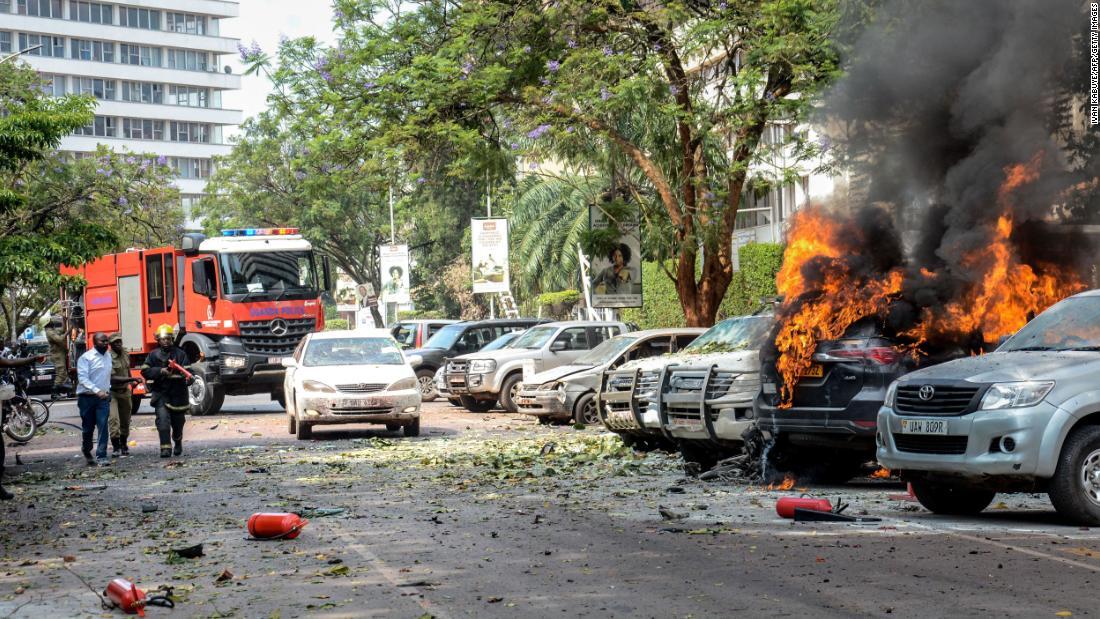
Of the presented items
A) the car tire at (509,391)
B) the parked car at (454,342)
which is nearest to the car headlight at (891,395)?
the car tire at (509,391)

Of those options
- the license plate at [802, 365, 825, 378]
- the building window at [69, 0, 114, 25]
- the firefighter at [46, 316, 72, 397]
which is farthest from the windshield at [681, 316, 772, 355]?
the building window at [69, 0, 114, 25]

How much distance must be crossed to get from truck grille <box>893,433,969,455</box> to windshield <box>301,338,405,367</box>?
1304 centimetres

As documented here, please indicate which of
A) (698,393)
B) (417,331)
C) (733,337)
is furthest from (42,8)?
(698,393)

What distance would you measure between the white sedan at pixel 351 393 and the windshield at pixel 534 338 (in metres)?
5.21

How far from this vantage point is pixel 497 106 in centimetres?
2539

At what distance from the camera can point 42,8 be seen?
11238 cm

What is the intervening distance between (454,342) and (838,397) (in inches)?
801

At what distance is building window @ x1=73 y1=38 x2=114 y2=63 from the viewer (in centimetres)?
11538

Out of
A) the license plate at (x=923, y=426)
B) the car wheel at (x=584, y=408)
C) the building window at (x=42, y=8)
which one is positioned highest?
the building window at (x=42, y=8)

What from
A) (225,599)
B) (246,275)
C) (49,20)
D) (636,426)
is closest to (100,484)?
(636,426)

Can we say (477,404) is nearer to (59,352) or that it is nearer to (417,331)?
(417,331)

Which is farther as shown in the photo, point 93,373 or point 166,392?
point 166,392

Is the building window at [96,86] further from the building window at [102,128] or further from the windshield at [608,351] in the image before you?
the windshield at [608,351]

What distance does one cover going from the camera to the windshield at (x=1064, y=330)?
11016 mm
